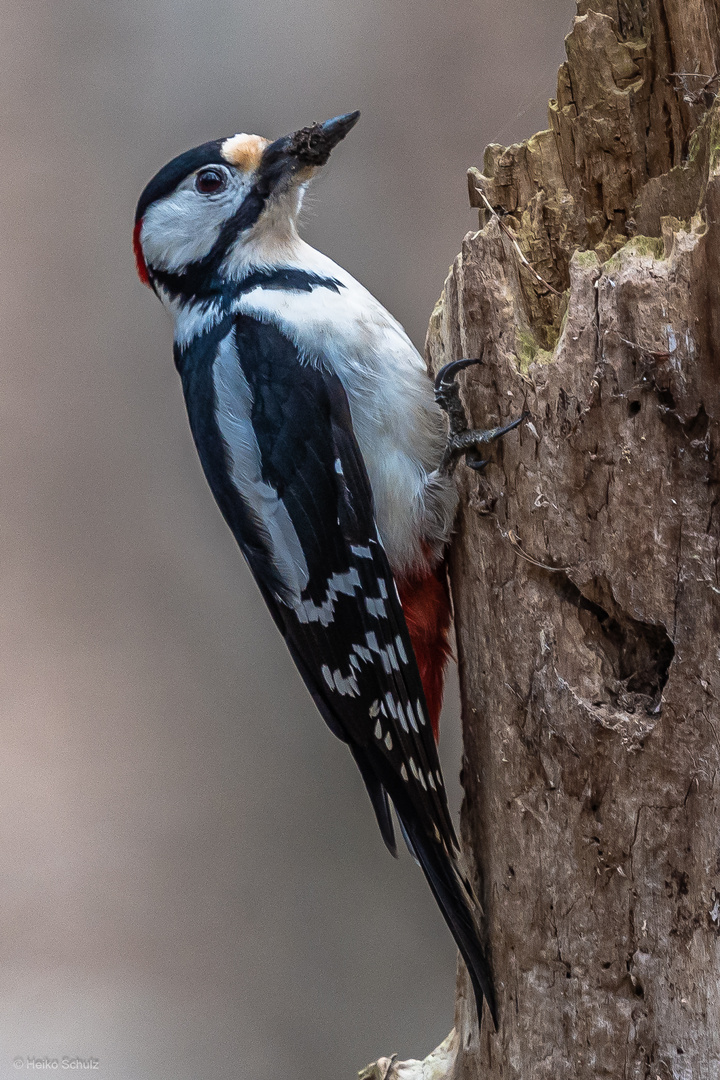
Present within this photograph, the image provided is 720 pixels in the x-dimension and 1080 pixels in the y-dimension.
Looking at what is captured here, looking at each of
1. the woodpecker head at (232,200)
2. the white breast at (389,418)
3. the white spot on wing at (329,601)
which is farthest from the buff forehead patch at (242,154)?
the white spot on wing at (329,601)

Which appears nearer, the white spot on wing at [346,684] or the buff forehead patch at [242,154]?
the white spot on wing at [346,684]

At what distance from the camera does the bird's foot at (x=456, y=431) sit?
123cm

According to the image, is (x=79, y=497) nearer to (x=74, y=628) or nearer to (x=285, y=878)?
(x=74, y=628)

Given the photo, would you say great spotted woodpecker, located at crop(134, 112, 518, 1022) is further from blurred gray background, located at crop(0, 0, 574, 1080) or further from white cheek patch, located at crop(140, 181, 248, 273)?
blurred gray background, located at crop(0, 0, 574, 1080)

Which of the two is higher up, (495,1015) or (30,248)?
(30,248)

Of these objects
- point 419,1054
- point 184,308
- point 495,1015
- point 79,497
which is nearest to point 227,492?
point 184,308

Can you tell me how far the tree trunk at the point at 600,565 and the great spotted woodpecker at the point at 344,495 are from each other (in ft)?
0.23

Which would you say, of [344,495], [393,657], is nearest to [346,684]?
[393,657]

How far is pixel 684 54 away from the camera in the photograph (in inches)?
46.1

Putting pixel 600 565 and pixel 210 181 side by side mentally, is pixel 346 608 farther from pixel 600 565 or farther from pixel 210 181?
pixel 210 181

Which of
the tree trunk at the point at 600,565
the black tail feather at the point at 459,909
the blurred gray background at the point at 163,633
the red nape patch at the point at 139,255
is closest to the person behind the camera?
the tree trunk at the point at 600,565

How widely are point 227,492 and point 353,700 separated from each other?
0.38 metres

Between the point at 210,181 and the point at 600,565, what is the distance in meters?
0.92

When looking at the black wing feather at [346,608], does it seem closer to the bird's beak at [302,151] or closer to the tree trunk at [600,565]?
the tree trunk at [600,565]
